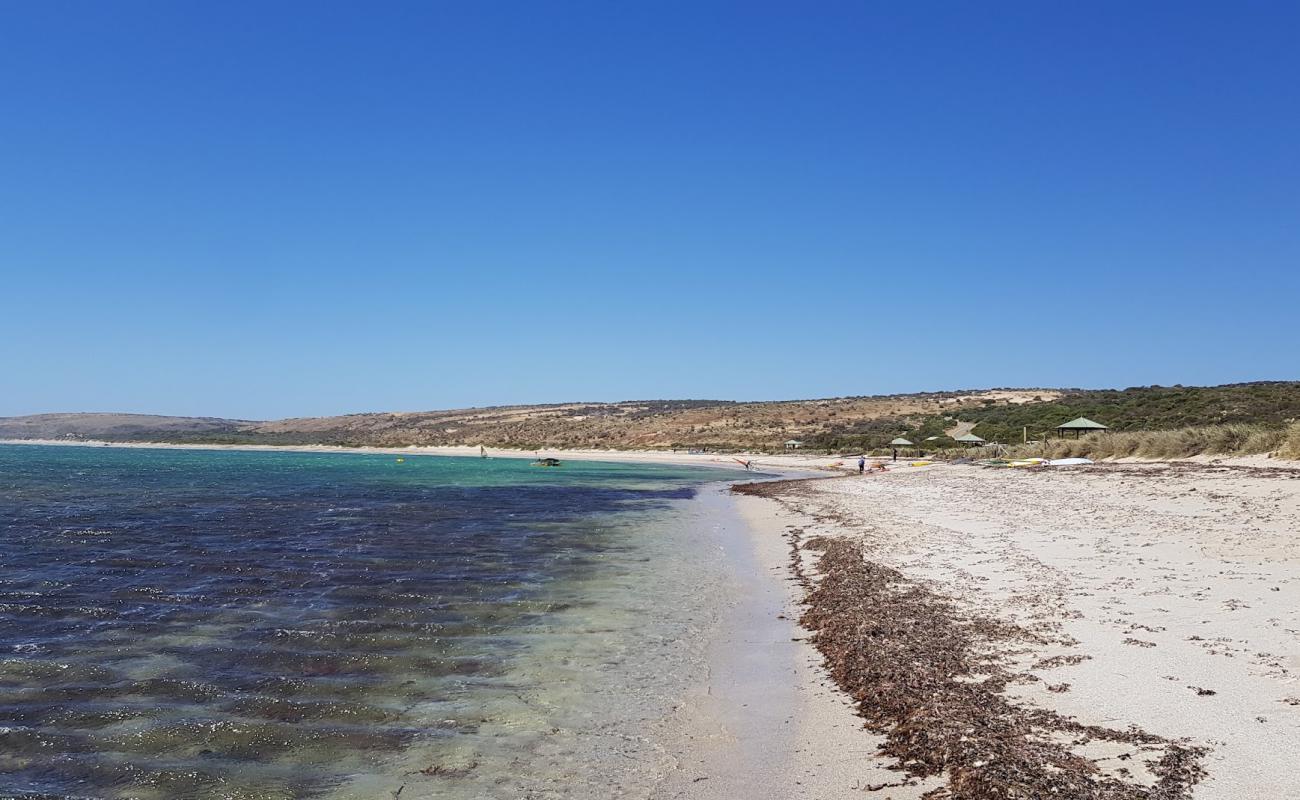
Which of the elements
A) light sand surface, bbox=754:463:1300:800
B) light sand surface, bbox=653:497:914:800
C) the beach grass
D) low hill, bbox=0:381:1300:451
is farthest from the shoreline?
light sand surface, bbox=653:497:914:800

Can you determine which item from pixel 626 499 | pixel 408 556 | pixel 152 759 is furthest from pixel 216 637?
pixel 626 499

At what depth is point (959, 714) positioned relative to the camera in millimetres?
6250

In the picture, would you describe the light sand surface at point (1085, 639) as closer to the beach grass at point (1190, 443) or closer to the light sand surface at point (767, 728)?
the light sand surface at point (767, 728)

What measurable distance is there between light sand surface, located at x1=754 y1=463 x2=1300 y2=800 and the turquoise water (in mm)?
3775

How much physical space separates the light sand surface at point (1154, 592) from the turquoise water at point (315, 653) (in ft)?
12.4

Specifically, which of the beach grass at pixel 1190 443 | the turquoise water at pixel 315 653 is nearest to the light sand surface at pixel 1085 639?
the turquoise water at pixel 315 653

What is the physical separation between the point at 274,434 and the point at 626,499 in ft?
497

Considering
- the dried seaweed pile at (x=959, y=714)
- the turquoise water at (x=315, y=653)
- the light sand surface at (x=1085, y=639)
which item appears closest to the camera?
the dried seaweed pile at (x=959, y=714)

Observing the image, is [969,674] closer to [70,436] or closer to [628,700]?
[628,700]

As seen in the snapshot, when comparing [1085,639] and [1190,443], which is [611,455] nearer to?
[1190,443]

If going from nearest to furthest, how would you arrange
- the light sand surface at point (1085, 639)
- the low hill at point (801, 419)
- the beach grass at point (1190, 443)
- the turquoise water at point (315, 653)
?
1. the light sand surface at point (1085, 639)
2. the turquoise water at point (315, 653)
3. the beach grass at point (1190, 443)
4. the low hill at point (801, 419)

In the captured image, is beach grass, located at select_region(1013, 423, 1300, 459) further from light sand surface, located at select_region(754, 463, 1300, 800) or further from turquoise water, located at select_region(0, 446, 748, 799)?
turquoise water, located at select_region(0, 446, 748, 799)

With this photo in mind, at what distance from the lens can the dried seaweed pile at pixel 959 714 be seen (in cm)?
490

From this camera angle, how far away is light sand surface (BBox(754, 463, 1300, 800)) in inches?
217
